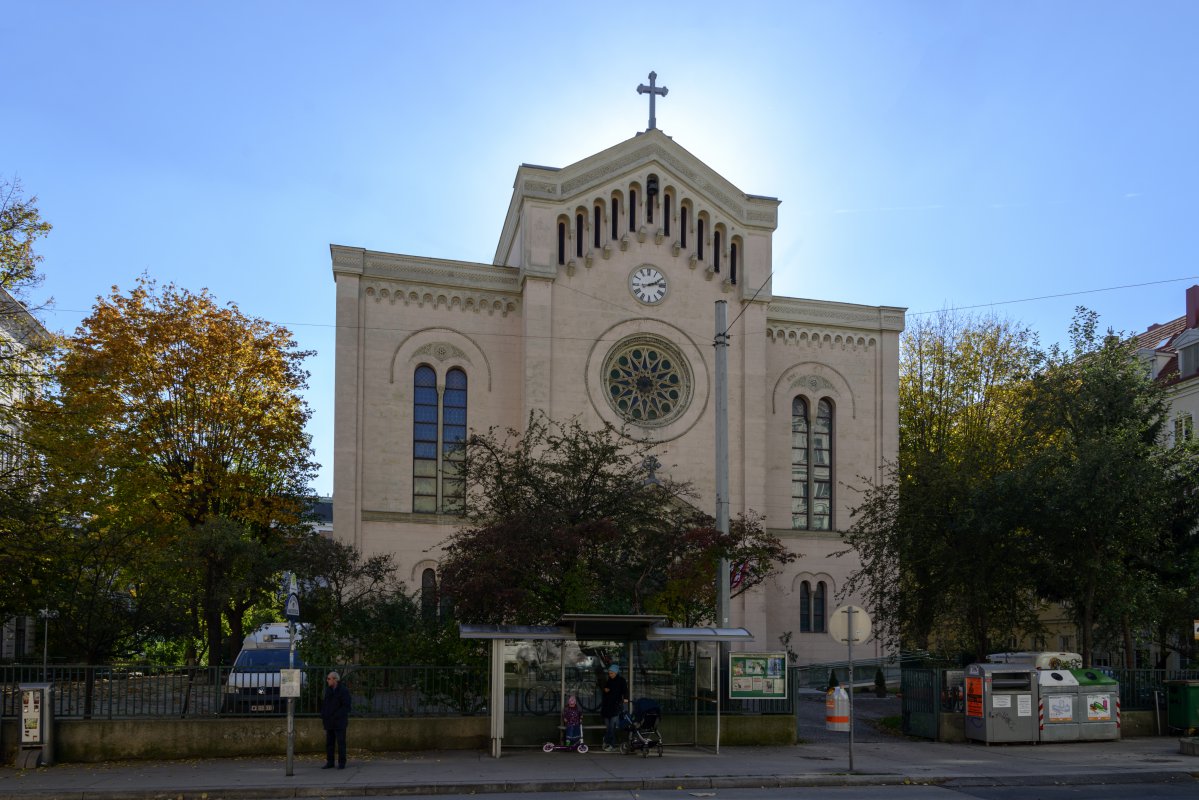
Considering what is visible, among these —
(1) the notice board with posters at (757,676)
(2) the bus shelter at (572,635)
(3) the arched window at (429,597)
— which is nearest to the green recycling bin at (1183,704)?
(1) the notice board with posters at (757,676)

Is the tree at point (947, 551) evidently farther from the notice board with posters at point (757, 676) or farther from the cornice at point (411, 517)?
the cornice at point (411, 517)

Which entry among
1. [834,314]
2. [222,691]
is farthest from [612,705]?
[834,314]

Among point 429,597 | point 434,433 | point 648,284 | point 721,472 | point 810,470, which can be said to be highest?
point 648,284

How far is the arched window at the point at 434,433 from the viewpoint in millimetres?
39406

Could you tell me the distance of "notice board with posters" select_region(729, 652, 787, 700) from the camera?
2052cm

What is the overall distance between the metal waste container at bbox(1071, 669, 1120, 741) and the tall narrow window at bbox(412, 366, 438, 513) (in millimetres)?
22865

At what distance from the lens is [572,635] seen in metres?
19.3

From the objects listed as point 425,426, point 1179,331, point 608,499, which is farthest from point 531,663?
point 1179,331

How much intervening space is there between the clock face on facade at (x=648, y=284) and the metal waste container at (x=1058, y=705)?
22.7 m

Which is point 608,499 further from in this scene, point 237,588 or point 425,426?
point 425,426

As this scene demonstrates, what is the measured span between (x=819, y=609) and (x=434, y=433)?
15.7 metres

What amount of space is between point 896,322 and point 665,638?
28473mm

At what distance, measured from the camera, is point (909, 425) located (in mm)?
50125

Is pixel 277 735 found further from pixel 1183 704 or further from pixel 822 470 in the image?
pixel 822 470
